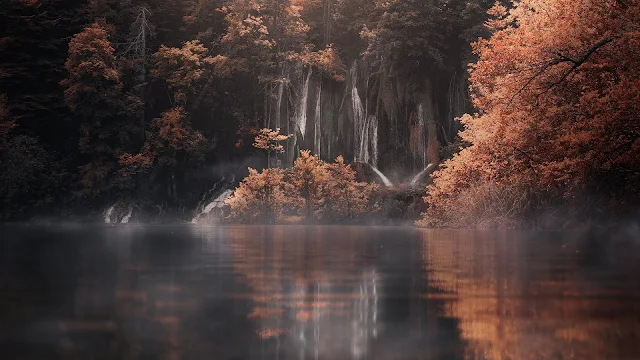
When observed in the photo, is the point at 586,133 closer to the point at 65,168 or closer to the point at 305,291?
the point at 305,291

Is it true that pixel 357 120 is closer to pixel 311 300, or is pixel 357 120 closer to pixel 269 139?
pixel 269 139

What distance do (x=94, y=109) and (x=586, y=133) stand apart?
33329 mm

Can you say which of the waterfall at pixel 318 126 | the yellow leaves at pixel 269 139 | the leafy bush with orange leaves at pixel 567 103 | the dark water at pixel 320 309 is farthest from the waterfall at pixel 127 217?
the dark water at pixel 320 309

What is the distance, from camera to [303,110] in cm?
4769

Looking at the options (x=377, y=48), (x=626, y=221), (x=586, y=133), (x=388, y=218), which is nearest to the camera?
(x=586, y=133)

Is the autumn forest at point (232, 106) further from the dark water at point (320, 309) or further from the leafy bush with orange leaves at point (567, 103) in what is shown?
the dark water at point (320, 309)

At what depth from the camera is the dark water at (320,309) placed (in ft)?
15.0

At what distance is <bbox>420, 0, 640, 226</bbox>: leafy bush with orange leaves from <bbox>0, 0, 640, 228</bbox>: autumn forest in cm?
1528

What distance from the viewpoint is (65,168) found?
153 ft

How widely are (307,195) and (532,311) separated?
116 ft

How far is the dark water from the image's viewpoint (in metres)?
4.58

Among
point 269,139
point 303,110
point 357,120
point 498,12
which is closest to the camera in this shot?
point 498,12

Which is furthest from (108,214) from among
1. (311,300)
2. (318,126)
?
(311,300)

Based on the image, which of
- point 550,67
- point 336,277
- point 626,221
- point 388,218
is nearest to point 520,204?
point 626,221
